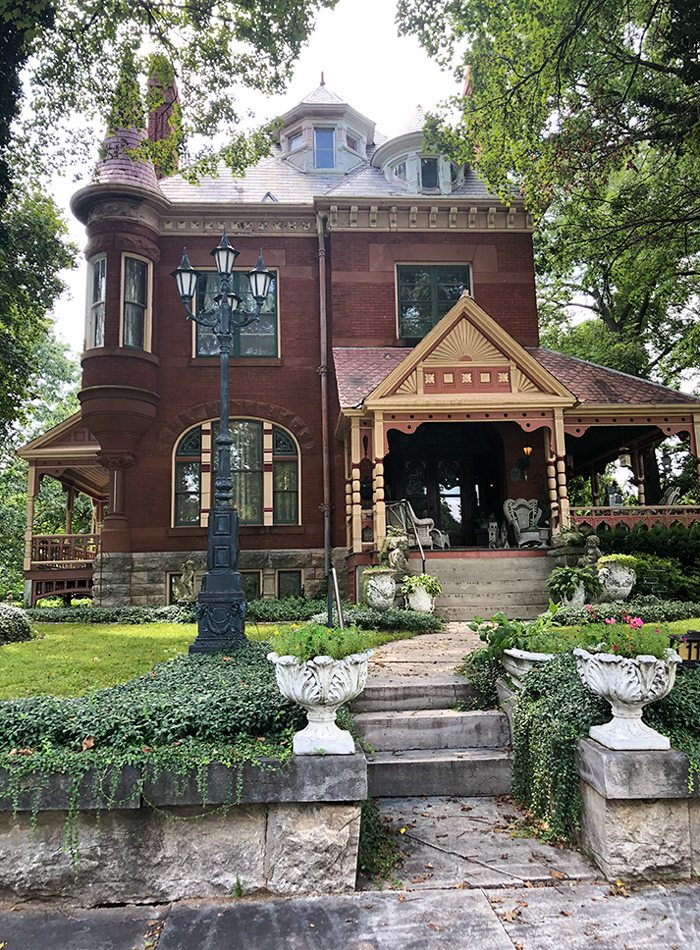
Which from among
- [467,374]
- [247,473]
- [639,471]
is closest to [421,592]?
[467,374]

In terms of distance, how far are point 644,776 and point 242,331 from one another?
47.6 feet

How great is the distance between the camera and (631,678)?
407 cm

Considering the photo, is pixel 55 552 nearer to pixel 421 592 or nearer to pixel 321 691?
pixel 421 592

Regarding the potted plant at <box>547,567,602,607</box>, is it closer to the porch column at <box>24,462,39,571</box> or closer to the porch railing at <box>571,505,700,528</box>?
the porch railing at <box>571,505,700,528</box>

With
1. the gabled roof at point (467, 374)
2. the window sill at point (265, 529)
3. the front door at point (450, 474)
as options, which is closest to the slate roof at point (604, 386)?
the gabled roof at point (467, 374)

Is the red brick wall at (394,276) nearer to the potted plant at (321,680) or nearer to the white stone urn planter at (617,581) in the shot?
the white stone urn planter at (617,581)

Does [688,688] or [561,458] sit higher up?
[561,458]

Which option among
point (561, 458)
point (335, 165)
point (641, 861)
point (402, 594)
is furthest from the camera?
point (335, 165)

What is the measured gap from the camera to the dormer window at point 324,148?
776 inches

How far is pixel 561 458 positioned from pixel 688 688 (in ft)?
29.6

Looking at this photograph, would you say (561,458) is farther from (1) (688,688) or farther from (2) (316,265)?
(1) (688,688)

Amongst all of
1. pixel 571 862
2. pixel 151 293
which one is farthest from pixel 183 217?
pixel 571 862

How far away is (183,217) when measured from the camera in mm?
16469

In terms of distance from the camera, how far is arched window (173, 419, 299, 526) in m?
15.9
